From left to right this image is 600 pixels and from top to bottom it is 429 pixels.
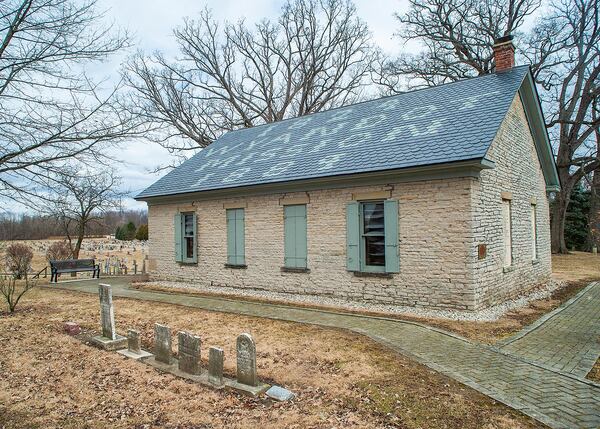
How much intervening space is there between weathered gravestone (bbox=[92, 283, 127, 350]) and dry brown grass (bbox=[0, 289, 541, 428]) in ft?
0.74

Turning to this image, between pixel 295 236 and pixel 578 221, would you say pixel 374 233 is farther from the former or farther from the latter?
pixel 578 221

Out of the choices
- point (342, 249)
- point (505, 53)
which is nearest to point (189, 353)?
point (342, 249)

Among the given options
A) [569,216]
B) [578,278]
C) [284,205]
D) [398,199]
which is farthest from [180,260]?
[569,216]

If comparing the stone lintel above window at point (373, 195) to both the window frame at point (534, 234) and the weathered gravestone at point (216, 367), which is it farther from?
the window frame at point (534, 234)

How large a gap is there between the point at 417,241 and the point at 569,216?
34.8 meters

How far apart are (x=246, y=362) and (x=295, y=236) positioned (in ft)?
23.1

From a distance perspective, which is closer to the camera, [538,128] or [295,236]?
[295,236]

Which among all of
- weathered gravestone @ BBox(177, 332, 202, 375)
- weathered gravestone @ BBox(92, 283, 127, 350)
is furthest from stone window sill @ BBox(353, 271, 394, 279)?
weathered gravestone @ BBox(92, 283, 127, 350)

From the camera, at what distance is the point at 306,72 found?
107 feet

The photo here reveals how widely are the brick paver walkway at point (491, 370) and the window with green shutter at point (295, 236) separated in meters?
2.63

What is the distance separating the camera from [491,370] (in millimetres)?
5625

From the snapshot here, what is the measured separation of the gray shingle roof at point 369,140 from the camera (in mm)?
10203

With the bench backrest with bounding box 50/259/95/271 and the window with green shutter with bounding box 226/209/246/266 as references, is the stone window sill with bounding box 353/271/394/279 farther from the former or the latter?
the bench backrest with bounding box 50/259/95/271

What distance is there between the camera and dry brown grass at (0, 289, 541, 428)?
436 centimetres
